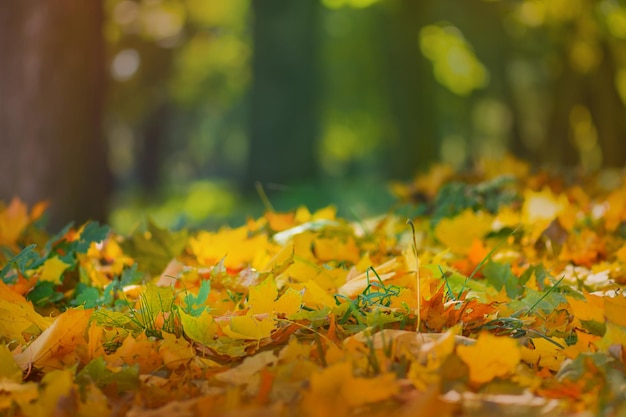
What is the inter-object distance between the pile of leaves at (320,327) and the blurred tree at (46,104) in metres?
3.07

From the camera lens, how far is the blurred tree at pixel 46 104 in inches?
216

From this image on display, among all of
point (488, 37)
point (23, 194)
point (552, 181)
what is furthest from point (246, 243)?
point (488, 37)

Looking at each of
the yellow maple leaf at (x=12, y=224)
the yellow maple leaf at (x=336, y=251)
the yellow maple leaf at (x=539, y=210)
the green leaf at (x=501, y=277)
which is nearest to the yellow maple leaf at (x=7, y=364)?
the yellow maple leaf at (x=336, y=251)

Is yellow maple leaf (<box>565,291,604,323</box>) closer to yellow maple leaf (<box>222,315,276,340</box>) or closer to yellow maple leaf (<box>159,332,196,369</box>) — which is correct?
yellow maple leaf (<box>222,315,276,340</box>)

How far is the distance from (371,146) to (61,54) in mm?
22219

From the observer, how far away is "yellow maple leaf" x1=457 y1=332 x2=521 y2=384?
1.35 meters

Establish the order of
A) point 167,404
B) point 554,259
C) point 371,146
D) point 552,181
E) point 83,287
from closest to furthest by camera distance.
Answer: point 167,404, point 83,287, point 554,259, point 552,181, point 371,146

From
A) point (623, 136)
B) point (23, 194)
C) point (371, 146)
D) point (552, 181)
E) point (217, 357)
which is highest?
point (217, 357)

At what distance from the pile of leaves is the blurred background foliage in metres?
0.43

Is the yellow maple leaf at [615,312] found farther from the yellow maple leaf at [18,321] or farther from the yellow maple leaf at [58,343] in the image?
the yellow maple leaf at [18,321]

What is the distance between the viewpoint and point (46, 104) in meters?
5.56

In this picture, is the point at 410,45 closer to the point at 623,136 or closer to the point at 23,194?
the point at 623,136

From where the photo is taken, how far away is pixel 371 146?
27.4 metres

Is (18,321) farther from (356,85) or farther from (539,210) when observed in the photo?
(356,85)
